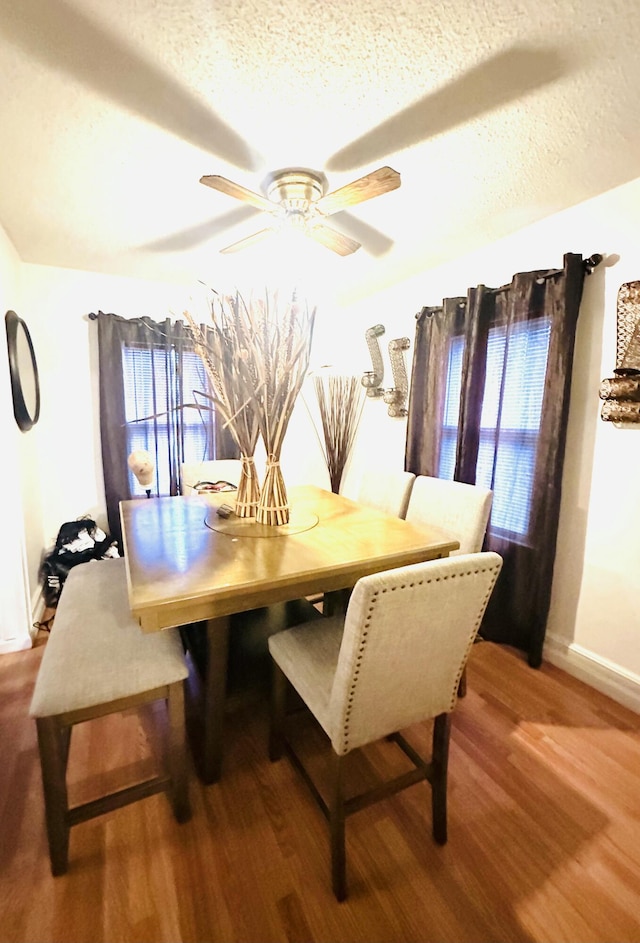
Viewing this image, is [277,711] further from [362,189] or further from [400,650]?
[362,189]

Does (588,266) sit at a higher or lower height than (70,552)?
higher

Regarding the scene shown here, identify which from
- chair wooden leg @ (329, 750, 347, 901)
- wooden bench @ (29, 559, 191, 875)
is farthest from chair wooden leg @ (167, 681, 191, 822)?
chair wooden leg @ (329, 750, 347, 901)

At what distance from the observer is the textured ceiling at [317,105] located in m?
1.00

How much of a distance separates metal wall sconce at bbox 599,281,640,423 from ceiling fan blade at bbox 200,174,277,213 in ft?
4.98

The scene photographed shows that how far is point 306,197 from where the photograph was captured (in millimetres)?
1640

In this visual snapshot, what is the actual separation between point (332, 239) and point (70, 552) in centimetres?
252

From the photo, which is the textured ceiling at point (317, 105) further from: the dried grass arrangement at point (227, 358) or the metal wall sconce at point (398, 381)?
the metal wall sconce at point (398, 381)

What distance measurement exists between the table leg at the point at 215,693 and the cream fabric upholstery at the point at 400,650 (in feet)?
0.89

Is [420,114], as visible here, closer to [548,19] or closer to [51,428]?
[548,19]

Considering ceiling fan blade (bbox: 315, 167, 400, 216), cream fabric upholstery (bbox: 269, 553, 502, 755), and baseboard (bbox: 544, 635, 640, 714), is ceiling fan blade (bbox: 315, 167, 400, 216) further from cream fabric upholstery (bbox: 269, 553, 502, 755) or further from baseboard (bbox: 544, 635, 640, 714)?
baseboard (bbox: 544, 635, 640, 714)

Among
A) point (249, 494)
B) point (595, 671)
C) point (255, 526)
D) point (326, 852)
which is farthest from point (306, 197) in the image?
point (595, 671)

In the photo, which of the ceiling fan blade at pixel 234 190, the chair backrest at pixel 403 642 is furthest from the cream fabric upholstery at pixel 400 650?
the ceiling fan blade at pixel 234 190

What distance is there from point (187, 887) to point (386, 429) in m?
2.71

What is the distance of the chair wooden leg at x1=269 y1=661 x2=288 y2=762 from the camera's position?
1.36 meters
